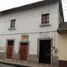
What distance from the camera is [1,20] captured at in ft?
86.6

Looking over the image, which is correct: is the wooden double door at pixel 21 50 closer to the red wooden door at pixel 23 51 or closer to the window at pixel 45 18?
the red wooden door at pixel 23 51

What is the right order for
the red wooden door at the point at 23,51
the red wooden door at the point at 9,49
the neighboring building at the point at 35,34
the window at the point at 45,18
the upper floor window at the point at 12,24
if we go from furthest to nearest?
the upper floor window at the point at 12,24
the red wooden door at the point at 9,49
the red wooden door at the point at 23,51
the window at the point at 45,18
the neighboring building at the point at 35,34

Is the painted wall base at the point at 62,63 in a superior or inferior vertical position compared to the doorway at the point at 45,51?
inferior

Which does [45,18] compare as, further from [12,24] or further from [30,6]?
[12,24]

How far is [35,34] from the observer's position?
70.0ft

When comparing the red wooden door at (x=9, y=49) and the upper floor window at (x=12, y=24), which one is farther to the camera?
the upper floor window at (x=12, y=24)

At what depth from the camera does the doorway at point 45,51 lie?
20203mm

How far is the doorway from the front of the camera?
66.3 ft

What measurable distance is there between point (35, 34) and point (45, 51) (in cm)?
216

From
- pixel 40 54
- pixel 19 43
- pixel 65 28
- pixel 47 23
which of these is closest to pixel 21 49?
pixel 19 43

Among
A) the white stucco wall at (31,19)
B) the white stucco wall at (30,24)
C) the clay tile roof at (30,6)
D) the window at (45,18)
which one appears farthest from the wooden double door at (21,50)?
the clay tile roof at (30,6)


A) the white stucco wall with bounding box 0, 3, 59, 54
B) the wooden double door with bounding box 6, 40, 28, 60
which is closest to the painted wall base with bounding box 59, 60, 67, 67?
the white stucco wall with bounding box 0, 3, 59, 54

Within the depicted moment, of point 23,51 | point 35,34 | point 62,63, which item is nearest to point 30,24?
point 35,34

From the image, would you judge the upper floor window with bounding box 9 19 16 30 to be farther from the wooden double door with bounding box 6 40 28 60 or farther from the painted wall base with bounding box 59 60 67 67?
the painted wall base with bounding box 59 60 67 67
